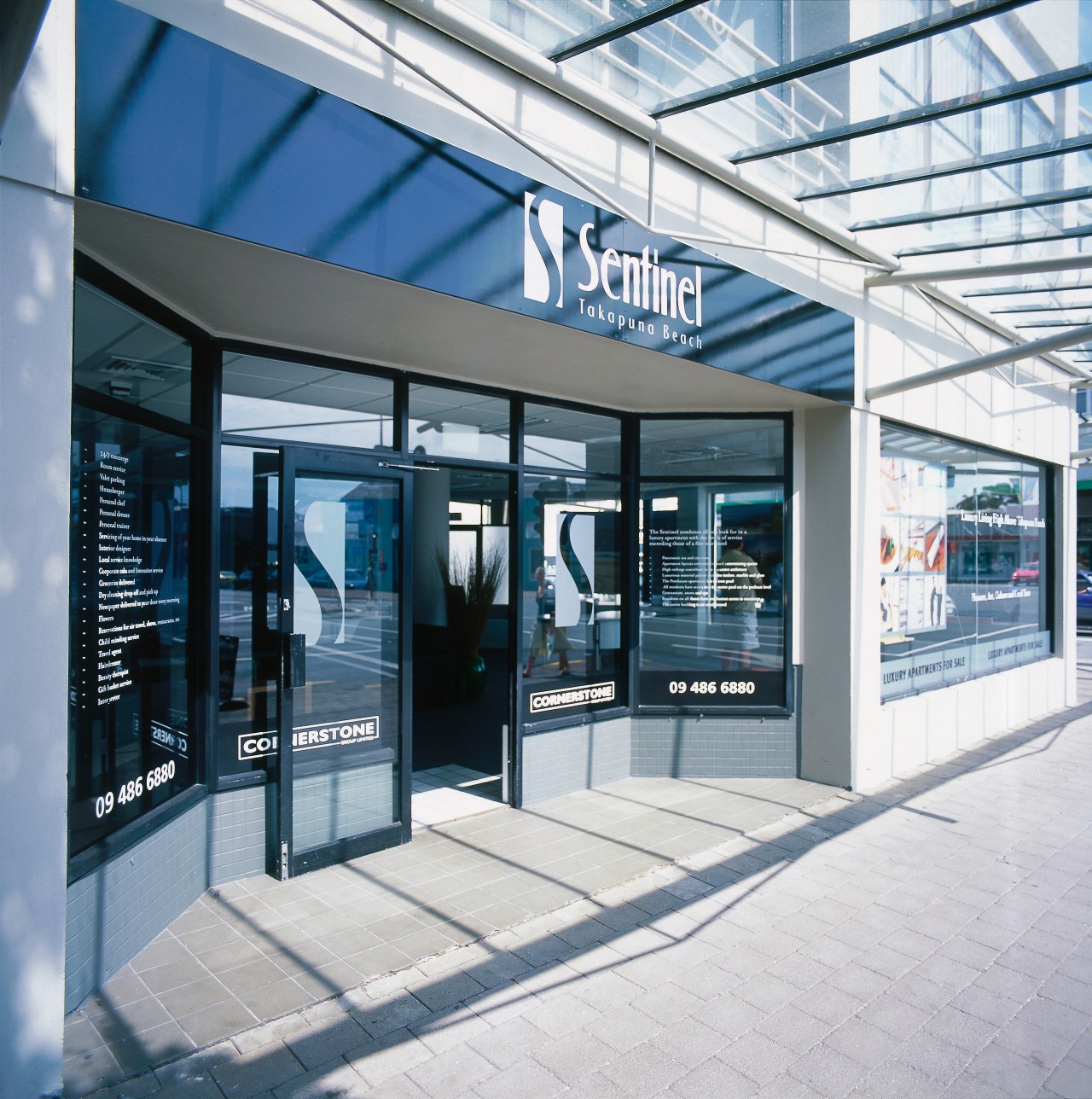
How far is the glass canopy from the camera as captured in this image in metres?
3.69

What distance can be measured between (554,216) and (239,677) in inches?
114

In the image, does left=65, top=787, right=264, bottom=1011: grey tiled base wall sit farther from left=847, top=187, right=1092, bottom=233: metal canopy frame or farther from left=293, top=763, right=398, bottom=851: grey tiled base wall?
left=847, top=187, right=1092, bottom=233: metal canopy frame

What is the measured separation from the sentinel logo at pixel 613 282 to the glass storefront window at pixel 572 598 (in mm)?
1508

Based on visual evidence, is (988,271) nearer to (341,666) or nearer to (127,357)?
(341,666)

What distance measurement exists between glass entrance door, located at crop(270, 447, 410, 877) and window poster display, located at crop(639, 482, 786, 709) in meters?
2.28

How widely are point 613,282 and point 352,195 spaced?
1600 millimetres

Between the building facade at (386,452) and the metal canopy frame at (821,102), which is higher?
the metal canopy frame at (821,102)

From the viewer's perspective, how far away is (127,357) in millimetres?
3436

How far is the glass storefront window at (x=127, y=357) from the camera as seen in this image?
3.08 metres

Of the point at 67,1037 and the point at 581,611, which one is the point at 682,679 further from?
the point at 67,1037

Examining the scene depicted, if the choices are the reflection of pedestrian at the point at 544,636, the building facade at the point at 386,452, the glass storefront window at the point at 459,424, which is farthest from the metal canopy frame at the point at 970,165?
the reflection of pedestrian at the point at 544,636

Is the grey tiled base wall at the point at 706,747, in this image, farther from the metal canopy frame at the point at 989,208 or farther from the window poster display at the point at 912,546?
the metal canopy frame at the point at 989,208

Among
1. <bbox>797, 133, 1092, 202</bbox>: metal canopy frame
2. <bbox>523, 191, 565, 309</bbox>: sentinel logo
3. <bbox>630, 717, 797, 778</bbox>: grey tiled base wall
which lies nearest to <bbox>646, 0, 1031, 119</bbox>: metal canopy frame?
<bbox>523, 191, 565, 309</bbox>: sentinel logo

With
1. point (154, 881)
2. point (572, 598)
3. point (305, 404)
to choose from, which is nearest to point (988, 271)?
point (572, 598)
